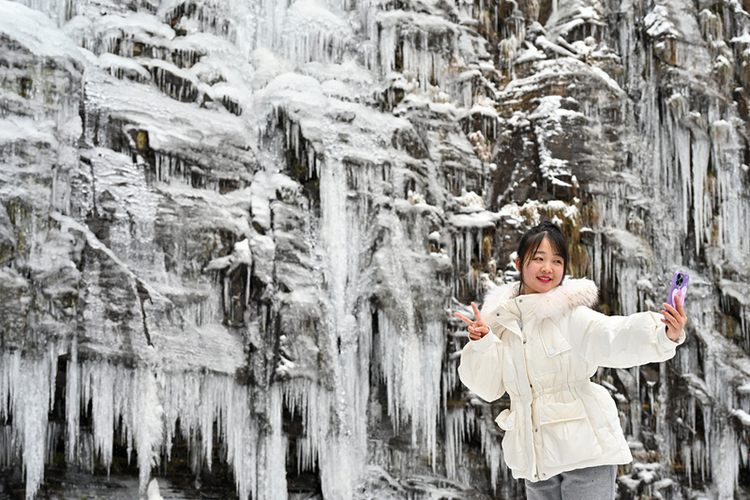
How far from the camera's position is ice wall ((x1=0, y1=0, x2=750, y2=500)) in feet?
18.1

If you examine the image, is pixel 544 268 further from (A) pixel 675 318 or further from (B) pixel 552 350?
(A) pixel 675 318

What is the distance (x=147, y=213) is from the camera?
573cm

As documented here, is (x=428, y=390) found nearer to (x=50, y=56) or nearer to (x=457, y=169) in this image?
(x=457, y=169)

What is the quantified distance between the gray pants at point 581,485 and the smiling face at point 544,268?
1.92 ft

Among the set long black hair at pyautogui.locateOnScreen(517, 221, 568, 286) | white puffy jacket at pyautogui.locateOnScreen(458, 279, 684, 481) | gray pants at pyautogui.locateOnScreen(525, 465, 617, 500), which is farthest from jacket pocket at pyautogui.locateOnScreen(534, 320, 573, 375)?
gray pants at pyautogui.locateOnScreen(525, 465, 617, 500)

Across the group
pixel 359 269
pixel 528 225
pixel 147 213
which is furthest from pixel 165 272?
pixel 528 225

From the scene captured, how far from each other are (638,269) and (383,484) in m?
3.36

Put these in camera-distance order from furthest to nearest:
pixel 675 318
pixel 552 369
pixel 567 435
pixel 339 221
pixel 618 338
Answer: pixel 339 221
pixel 552 369
pixel 567 435
pixel 618 338
pixel 675 318

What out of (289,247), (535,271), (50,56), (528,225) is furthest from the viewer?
(528,225)

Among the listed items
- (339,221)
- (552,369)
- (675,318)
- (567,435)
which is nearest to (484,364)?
(552,369)

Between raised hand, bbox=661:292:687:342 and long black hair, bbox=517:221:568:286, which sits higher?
long black hair, bbox=517:221:568:286

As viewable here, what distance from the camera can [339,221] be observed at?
6273 millimetres

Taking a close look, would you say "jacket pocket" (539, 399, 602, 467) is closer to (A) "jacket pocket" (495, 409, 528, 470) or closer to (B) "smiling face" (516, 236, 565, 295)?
(A) "jacket pocket" (495, 409, 528, 470)

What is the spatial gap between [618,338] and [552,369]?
280 mm
